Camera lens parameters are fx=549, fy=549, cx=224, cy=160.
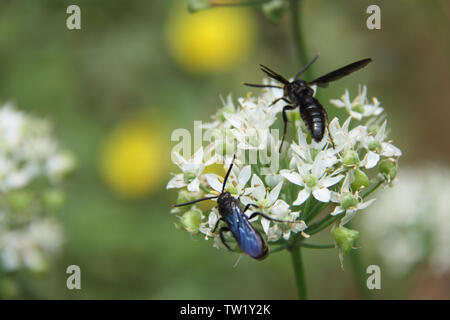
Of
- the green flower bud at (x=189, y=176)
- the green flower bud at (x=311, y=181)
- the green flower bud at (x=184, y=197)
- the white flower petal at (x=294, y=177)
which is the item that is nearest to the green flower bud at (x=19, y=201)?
the green flower bud at (x=184, y=197)

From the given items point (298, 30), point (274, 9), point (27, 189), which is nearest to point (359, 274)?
point (298, 30)

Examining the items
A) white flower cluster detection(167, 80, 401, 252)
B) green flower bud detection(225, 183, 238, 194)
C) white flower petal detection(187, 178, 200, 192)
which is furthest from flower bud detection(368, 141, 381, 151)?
white flower petal detection(187, 178, 200, 192)

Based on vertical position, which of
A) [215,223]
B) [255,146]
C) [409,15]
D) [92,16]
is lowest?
[215,223]

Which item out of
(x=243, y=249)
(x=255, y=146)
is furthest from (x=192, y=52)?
(x=243, y=249)

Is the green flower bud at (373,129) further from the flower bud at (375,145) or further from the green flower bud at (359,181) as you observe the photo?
the green flower bud at (359,181)
